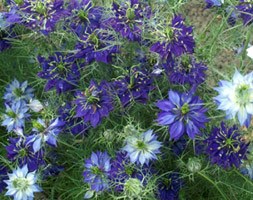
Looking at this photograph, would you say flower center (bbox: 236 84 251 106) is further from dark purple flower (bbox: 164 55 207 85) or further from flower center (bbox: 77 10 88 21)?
flower center (bbox: 77 10 88 21)

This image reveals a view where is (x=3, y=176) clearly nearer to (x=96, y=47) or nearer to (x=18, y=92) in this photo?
(x=18, y=92)

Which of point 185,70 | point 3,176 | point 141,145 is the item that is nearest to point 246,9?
point 185,70

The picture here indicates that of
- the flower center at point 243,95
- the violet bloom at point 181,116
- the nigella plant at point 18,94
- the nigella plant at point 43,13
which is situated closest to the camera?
the flower center at point 243,95

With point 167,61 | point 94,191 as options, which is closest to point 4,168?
point 94,191

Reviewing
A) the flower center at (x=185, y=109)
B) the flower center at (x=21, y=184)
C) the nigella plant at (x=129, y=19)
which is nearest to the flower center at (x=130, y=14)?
the nigella plant at (x=129, y=19)

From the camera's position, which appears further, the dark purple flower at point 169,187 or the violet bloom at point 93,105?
the dark purple flower at point 169,187

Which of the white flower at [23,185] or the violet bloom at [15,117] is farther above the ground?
the violet bloom at [15,117]

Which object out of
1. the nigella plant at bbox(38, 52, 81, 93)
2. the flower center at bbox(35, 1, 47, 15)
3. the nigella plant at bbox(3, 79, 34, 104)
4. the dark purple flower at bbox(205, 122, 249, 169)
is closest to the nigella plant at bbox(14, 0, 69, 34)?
the flower center at bbox(35, 1, 47, 15)

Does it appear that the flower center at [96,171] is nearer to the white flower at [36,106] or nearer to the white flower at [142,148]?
the white flower at [142,148]
